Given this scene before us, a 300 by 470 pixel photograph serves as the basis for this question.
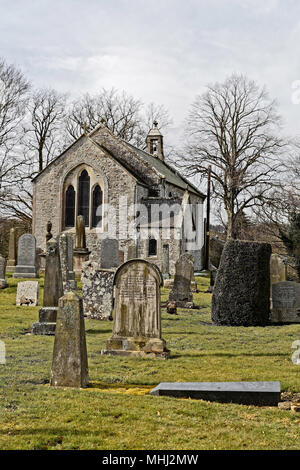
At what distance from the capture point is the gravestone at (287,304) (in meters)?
13.5

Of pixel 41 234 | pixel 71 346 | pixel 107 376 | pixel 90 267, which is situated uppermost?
pixel 41 234

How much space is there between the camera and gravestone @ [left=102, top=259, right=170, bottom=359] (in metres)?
8.46

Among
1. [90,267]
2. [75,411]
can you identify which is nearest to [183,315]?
[90,267]

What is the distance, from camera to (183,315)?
14.2 meters

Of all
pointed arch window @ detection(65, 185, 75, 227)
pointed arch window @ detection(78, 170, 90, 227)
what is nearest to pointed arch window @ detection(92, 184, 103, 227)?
pointed arch window @ detection(78, 170, 90, 227)

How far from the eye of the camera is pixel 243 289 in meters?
13.0

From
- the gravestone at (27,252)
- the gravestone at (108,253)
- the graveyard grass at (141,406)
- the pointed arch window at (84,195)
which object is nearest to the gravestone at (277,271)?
the graveyard grass at (141,406)

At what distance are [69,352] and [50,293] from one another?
485 cm

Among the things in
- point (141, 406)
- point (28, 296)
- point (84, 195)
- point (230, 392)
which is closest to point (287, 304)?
point (28, 296)
